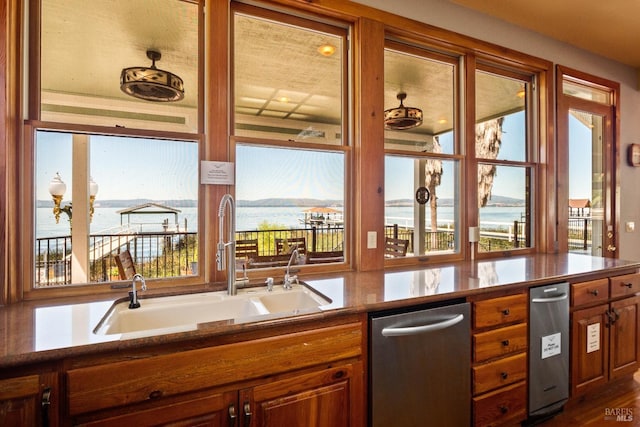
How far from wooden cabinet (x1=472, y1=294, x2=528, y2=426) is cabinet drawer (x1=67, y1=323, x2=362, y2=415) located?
76 centimetres

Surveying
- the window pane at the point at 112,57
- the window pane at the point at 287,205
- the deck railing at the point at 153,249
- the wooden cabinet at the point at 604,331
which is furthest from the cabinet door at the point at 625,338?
the window pane at the point at 112,57

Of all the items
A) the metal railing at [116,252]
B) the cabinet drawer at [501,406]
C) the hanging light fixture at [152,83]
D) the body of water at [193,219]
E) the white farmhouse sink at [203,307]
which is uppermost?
the hanging light fixture at [152,83]

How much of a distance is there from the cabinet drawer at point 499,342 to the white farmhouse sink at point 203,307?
87cm

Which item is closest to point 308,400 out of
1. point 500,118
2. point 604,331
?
point 604,331

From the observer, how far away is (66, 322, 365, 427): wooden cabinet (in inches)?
40.5

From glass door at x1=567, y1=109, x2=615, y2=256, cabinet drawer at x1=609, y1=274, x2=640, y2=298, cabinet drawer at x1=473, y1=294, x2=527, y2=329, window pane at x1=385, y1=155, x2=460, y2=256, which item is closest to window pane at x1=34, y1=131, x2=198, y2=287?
window pane at x1=385, y1=155, x2=460, y2=256

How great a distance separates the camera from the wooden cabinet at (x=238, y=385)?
3.38ft

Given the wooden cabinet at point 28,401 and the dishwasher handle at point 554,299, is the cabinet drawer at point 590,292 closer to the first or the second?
the dishwasher handle at point 554,299

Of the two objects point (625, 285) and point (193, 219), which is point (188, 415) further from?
point (625, 285)

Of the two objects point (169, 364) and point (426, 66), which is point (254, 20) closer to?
point (426, 66)

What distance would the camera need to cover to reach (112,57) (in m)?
1.68

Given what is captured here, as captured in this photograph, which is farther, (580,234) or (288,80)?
(580,234)

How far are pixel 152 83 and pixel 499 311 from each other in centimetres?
226

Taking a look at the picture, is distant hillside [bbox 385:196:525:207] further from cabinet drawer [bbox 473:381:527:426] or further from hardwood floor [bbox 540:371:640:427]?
hardwood floor [bbox 540:371:640:427]
